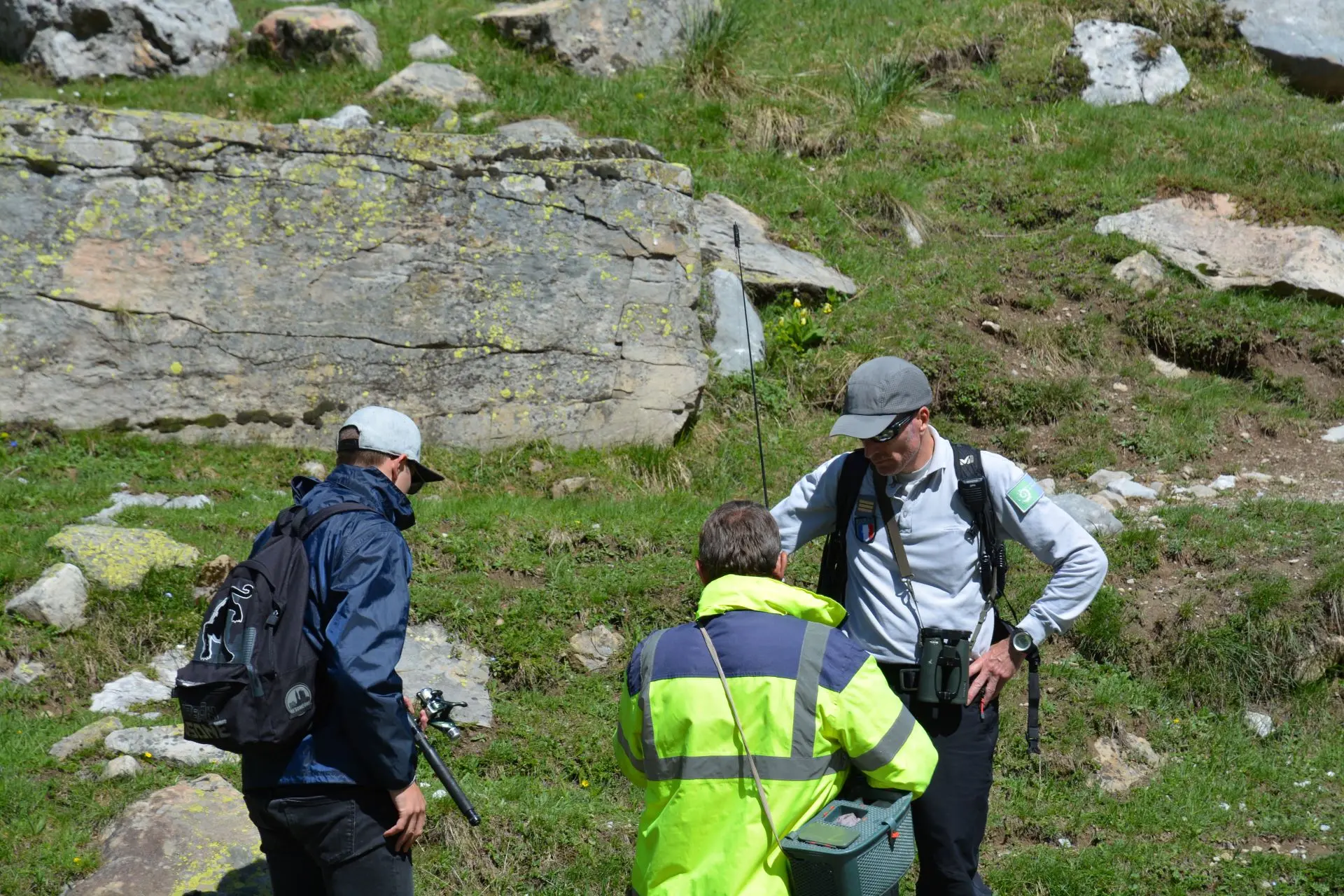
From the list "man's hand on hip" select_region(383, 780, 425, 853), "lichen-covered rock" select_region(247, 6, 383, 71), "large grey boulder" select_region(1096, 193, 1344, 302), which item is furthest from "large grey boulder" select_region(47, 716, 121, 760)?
"large grey boulder" select_region(1096, 193, 1344, 302)

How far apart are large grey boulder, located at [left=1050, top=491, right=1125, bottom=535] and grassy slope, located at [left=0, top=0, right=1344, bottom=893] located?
9.0 inches

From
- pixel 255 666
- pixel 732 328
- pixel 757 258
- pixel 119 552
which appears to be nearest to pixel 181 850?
pixel 255 666

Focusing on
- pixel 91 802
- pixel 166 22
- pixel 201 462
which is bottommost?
pixel 201 462

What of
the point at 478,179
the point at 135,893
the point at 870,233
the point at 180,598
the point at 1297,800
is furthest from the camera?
the point at 870,233

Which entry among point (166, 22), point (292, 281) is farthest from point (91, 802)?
point (166, 22)

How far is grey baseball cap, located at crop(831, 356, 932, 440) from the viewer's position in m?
3.39

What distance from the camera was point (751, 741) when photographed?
8.64ft

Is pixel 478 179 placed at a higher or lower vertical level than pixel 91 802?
higher

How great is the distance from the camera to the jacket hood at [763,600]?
277 centimetres

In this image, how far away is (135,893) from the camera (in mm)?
4004

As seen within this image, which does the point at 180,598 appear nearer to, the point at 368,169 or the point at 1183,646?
the point at 368,169

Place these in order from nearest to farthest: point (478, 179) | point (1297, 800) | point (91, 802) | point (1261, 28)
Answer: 1. point (91, 802)
2. point (1297, 800)
3. point (478, 179)
4. point (1261, 28)

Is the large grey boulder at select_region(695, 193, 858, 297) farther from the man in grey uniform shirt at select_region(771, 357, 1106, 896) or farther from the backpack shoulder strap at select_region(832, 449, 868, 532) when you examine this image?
the man in grey uniform shirt at select_region(771, 357, 1106, 896)

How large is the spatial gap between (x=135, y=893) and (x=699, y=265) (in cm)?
555
